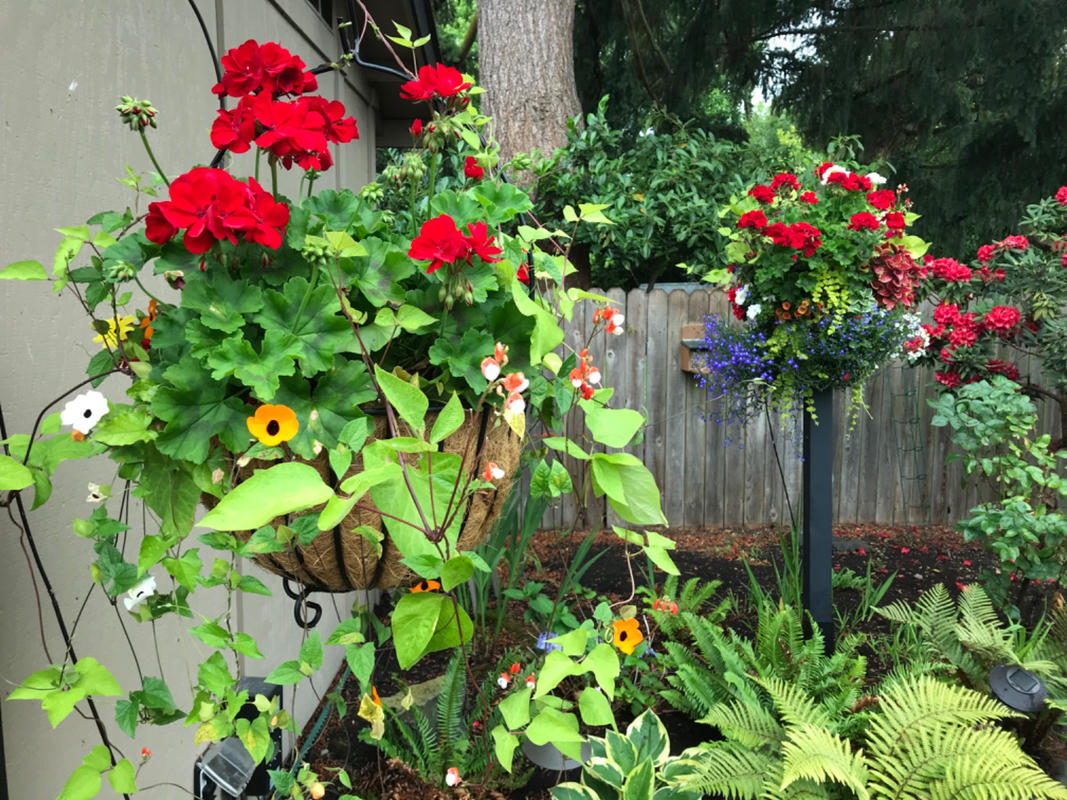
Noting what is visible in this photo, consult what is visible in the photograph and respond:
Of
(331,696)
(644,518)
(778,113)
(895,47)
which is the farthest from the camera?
(778,113)

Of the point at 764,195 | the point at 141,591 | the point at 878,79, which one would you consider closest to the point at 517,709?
the point at 141,591

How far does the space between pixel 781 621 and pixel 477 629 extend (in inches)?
41.5

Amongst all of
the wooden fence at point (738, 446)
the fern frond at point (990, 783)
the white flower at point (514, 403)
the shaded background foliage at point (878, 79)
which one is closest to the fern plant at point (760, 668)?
the fern frond at point (990, 783)

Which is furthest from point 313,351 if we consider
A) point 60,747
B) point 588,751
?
point 588,751

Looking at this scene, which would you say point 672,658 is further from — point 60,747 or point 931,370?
point 931,370

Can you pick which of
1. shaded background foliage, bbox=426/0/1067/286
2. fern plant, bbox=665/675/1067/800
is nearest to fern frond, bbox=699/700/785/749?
fern plant, bbox=665/675/1067/800

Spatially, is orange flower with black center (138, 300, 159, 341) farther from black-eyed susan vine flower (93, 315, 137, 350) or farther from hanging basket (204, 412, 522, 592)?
hanging basket (204, 412, 522, 592)

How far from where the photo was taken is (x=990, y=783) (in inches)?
61.1

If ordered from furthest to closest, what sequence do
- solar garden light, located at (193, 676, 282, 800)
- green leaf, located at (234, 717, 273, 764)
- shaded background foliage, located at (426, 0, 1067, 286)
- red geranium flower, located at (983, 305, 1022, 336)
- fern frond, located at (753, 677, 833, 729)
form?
shaded background foliage, located at (426, 0, 1067, 286)
red geranium flower, located at (983, 305, 1022, 336)
fern frond, located at (753, 677, 833, 729)
solar garden light, located at (193, 676, 282, 800)
green leaf, located at (234, 717, 273, 764)

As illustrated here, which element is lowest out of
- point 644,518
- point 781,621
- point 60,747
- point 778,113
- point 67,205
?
point 781,621

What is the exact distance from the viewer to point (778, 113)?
23.1ft

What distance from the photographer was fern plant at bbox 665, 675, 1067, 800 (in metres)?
1.56

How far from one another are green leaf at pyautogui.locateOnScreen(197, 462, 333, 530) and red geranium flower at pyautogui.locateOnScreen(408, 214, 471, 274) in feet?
0.88

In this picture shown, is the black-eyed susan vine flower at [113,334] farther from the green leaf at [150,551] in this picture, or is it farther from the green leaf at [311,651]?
the green leaf at [311,651]
